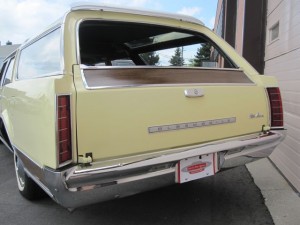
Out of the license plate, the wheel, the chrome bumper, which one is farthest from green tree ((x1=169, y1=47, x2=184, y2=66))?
the wheel

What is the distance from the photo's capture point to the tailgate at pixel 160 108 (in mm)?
2535

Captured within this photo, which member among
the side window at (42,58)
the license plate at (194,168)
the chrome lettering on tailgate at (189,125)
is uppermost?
the side window at (42,58)

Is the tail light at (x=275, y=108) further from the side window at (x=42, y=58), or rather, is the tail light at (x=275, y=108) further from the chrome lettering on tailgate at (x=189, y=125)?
the side window at (x=42, y=58)

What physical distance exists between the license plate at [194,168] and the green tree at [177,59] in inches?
47.5

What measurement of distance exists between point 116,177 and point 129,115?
47cm

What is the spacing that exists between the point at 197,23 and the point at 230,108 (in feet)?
3.30

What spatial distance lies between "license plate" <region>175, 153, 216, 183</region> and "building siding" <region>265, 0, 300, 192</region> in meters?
1.43

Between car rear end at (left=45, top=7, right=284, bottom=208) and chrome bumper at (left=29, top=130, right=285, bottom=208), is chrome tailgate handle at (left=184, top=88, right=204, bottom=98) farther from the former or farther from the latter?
chrome bumper at (left=29, top=130, right=285, bottom=208)

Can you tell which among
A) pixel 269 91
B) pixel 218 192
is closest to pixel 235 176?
pixel 218 192

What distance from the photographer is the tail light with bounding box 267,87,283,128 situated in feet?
11.3

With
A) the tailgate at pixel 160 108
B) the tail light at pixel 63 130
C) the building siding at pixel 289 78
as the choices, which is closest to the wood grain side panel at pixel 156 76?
the tailgate at pixel 160 108

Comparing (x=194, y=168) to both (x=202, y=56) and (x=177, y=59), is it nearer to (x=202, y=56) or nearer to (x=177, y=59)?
(x=177, y=59)

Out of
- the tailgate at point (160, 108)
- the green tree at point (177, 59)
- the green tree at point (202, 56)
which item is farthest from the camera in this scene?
the green tree at point (202, 56)

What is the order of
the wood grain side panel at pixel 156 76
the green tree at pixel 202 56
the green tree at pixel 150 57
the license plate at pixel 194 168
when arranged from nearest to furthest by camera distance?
the wood grain side panel at pixel 156 76 → the license plate at pixel 194 168 → the green tree at pixel 202 56 → the green tree at pixel 150 57
